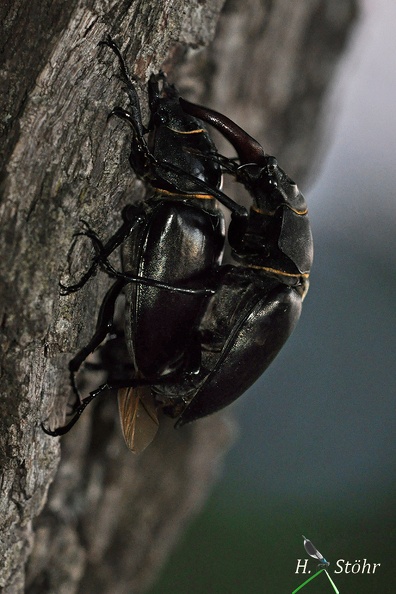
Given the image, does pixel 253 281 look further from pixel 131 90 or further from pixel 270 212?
pixel 131 90

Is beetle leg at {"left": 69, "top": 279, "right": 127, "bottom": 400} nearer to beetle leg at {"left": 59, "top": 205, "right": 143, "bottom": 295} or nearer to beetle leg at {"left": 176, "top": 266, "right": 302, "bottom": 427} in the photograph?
beetle leg at {"left": 59, "top": 205, "right": 143, "bottom": 295}

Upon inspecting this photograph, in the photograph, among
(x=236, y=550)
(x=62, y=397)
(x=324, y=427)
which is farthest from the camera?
(x=324, y=427)

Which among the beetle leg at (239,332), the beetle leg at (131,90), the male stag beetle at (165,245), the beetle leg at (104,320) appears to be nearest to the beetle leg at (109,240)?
the male stag beetle at (165,245)

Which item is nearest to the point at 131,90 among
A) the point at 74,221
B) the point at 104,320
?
the point at 74,221

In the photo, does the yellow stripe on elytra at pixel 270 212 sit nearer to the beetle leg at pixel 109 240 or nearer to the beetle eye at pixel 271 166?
the beetle eye at pixel 271 166

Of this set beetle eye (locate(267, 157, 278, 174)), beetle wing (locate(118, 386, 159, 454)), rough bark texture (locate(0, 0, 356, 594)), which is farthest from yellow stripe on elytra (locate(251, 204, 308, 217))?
beetle wing (locate(118, 386, 159, 454))

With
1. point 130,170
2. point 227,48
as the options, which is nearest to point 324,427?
point 227,48

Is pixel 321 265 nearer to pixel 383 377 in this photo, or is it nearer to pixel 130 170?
pixel 383 377
